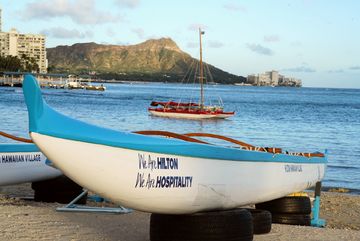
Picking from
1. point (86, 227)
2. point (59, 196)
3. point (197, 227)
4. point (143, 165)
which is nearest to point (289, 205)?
point (197, 227)

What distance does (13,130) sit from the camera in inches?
968

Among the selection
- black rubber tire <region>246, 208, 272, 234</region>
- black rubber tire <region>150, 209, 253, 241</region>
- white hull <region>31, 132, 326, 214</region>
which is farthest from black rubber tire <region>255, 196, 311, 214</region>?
black rubber tire <region>150, 209, 253, 241</region>

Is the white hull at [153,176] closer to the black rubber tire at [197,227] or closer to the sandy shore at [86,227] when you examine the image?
the black rubber tire at [197,227]

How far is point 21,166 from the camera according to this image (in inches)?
349

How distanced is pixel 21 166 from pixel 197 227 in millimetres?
5610

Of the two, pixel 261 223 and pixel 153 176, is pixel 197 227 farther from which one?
pixel 261 223

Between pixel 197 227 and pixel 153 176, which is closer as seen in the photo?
pixel 153 176

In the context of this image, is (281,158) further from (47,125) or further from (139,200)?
(47,125)

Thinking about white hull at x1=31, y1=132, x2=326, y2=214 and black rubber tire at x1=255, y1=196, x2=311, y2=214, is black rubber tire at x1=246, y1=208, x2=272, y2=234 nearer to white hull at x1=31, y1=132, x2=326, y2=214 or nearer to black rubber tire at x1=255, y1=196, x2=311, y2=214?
white hull at x1=31, y1=132, x2=326, y2=214

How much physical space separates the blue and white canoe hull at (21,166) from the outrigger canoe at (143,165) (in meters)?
5.10

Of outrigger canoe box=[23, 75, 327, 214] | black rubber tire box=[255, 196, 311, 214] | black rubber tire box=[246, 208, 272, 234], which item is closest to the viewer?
outrigger canoe box=[23, 75, 327, 214]

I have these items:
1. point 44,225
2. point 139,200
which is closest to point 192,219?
point 139,200

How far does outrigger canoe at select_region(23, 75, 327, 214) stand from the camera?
394 centimetres

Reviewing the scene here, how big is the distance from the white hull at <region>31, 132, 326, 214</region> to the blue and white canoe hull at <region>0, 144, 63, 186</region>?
200 inches
